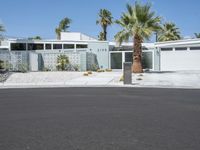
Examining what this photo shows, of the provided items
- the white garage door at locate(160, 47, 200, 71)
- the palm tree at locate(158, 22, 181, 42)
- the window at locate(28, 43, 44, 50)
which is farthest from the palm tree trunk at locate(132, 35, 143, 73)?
the palm tree at locate(158, 22, 181, 42)

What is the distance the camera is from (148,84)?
2158cm

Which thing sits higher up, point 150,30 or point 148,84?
point 150,30

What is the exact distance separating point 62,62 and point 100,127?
2607 centimetres

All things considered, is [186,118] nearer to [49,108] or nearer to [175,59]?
[49,108]

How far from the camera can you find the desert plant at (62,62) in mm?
33594

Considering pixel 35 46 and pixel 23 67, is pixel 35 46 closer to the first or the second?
pixel 35 46

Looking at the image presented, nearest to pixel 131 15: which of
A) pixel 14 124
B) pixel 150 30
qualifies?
pixel 150 30

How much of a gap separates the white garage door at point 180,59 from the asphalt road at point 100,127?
2345cm

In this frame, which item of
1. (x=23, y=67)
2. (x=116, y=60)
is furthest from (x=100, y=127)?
(x=116, y=60)

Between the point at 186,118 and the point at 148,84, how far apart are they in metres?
12.5

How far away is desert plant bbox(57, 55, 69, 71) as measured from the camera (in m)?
33.6

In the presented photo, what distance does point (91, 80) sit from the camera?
2417 cm

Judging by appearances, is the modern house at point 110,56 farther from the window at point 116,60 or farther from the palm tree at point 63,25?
the palm tree at point 63,25


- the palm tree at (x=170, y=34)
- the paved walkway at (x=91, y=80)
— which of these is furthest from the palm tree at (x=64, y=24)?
the paved walkway at (x=91, y=80)
